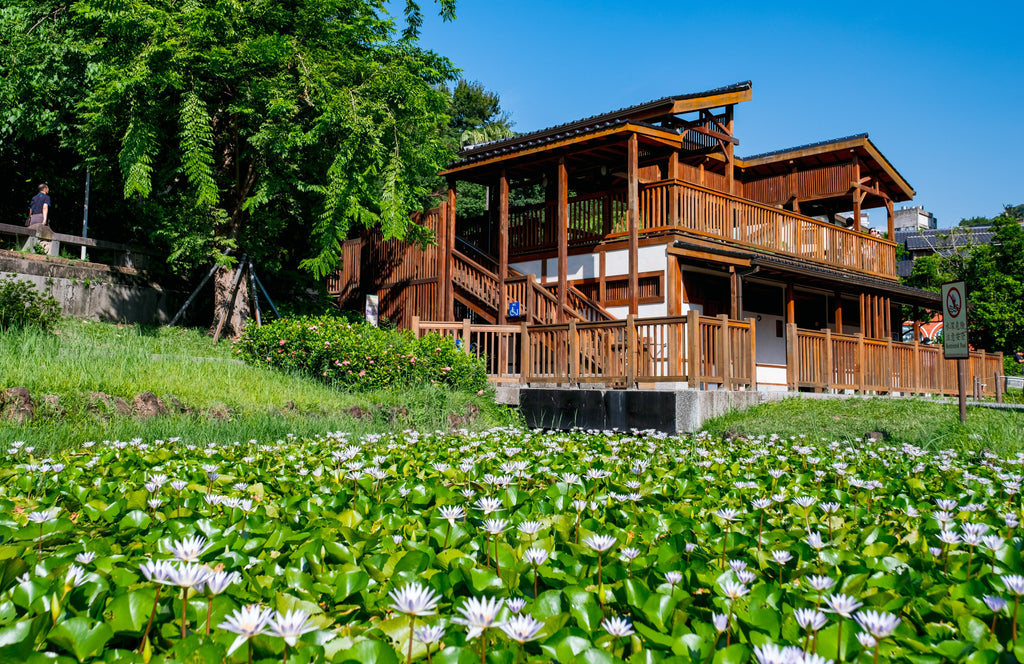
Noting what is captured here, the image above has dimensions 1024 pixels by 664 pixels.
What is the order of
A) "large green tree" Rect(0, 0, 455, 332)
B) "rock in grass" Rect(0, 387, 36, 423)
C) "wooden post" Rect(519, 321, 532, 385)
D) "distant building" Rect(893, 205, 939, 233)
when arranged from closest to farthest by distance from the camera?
"rock in grass" Rect(0, 387, 36, 423)
"large green tree" Rect(0, 0, 455, 332)
"wooden post" Rect(519, 321, 532, 385)
"distant building" Rect(893, 205, 939, 233)

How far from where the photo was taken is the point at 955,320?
995 cm

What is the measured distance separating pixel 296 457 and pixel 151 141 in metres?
10.3

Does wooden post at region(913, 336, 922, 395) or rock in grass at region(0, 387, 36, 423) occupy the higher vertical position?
wooden post at region(913, 336, 922, 395)

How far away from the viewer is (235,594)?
2236 millimetres

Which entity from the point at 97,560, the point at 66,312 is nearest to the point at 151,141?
the point at 66,312

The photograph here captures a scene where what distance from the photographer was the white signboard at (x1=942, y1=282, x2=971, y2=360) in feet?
32.1

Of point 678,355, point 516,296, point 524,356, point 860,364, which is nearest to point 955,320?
point 678,355

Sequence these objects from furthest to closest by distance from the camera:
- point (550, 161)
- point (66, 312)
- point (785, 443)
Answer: point (550, 161), point (66, 312), point (785, 443)

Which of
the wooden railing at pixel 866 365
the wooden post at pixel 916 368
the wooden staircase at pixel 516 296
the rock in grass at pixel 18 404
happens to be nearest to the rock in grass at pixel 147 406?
the rock in grass at pixel 18 404

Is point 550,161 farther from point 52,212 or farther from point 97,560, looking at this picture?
point 97,560

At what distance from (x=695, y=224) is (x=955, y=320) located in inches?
310

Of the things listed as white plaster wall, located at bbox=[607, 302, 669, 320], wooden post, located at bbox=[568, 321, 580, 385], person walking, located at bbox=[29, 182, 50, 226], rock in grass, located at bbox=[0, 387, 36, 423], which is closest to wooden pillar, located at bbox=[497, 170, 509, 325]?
white plaster wall, located at bbox=[607, 302, 669, 320]

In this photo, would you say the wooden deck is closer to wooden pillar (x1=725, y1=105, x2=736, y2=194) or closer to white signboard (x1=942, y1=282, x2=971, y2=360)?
white signboard (x1=942, y1=282, x2=971, y2=360)

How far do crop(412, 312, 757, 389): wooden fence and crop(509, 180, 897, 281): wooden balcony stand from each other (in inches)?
186
